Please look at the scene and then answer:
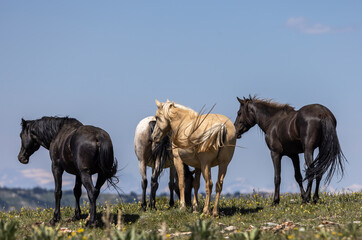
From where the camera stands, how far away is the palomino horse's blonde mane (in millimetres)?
12656

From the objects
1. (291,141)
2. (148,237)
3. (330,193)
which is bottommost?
(148,237)

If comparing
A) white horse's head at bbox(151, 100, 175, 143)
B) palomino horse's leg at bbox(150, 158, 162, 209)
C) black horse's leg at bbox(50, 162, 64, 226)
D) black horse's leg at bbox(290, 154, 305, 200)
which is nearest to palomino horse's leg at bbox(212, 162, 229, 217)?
white horse's head at bbox(151, 100, 175, 143)

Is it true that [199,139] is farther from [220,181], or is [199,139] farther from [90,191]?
[90,191]

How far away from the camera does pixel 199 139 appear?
41.7 feet

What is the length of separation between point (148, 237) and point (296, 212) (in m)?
5.60

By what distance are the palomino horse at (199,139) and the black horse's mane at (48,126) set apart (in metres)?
2.52

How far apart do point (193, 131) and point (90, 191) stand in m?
2.72

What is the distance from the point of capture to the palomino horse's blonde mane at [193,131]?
1266cm

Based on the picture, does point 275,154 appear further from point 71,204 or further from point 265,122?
point 71,204

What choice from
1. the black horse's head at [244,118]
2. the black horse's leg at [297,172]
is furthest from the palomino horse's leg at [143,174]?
the black horse's leg at [297,172]

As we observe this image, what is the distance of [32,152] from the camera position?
50.8 ft

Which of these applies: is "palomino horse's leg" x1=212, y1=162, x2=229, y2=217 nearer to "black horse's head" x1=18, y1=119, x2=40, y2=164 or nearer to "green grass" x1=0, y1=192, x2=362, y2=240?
"green grass" x1=0, y1=192, x2=362, y2=240

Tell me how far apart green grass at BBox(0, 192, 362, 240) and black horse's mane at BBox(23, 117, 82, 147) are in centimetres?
213

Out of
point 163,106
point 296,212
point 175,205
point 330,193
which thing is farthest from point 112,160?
point 330,193
